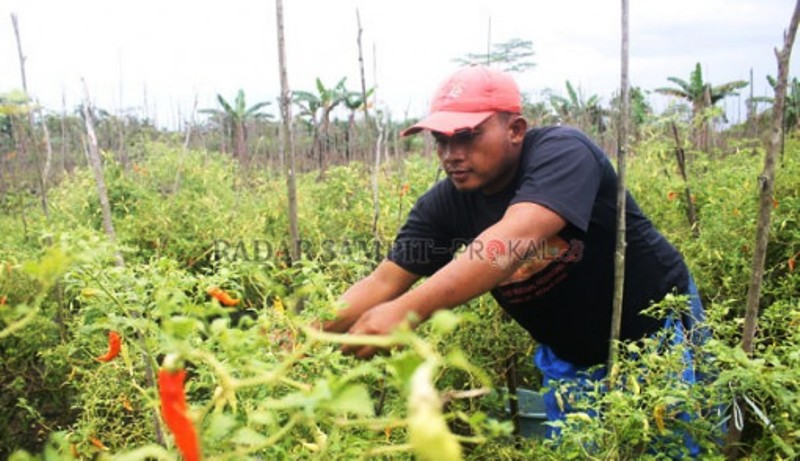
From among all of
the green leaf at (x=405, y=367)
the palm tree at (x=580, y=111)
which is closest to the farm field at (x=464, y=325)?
the green leaf at (x=405, y=367)

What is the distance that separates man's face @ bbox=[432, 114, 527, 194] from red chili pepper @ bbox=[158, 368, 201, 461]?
1.13 m

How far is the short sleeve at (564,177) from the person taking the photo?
1299 millimetres

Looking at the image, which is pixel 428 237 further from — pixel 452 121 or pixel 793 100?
pixel 793 100

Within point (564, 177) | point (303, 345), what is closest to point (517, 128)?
point (564, 177)

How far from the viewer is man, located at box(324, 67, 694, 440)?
1371mm

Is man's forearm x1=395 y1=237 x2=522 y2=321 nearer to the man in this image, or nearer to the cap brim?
the man

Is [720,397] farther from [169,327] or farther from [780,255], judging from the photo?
[780,255]

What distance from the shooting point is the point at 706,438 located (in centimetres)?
121

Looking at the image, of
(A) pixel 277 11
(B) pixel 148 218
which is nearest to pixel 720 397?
(A) pixel 277 11

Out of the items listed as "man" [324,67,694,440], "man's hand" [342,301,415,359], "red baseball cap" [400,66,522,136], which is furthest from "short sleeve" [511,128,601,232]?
"man's hand" [342,301,415,359]

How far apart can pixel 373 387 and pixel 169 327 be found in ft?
4.37

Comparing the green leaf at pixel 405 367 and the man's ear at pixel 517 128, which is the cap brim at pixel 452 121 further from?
the green leaf at pixel 405 367

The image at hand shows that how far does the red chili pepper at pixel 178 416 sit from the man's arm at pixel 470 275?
0.55 metres

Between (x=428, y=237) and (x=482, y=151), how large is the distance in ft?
1.10
